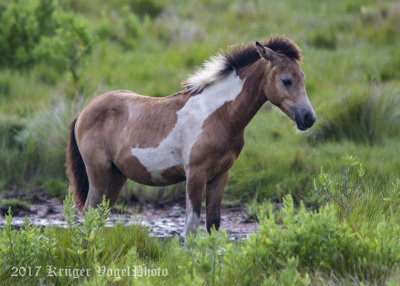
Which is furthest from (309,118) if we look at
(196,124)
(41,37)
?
(41,37)

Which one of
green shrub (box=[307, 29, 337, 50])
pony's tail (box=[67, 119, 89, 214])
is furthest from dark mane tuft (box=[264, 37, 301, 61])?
green shrub (box=[307, 29, 337, 50])

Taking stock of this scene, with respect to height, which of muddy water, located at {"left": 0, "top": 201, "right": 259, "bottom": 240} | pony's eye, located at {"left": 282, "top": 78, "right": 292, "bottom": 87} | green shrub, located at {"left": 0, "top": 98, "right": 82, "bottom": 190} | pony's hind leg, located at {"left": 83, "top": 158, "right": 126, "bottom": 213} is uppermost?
pony's eye, located at {"left": 282, "top": 78, "right": 292, "bottom": 87}

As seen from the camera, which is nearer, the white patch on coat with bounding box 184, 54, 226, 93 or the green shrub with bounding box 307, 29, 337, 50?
the white patch on coat with bounding box 184, 54, 226, 93

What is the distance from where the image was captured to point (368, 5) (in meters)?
15.4

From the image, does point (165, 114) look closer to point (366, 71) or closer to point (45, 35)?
point (366, 71)

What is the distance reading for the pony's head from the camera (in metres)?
5.16

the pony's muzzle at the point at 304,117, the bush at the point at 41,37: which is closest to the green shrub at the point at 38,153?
the bush at the point at 41,37

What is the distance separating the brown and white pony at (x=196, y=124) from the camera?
17.3ft

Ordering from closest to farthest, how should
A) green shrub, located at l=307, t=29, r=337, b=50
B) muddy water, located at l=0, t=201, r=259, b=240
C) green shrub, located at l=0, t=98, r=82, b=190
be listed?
1. muddy water, located at l=0, t=201, r=259, b=240
2. green shrub, located at l=0, t=98, r=82, b=190
3. green shrub, located at l=307, t=29, r=337, b=50

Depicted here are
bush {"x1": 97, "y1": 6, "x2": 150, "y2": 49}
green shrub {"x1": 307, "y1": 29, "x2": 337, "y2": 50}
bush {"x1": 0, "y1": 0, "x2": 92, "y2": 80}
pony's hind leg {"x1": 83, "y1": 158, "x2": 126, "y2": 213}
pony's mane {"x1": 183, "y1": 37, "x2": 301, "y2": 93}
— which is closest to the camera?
pony's mane {"x1": 183, "y1": 37, "x2": 301, "y2": 93}

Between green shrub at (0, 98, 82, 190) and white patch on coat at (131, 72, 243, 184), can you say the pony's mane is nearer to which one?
white patch on coat at (131, 72, 243, 184)

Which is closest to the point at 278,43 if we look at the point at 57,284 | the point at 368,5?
the point at 57,284

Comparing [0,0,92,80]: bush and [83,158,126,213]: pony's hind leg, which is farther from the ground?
[0,0,92,80]: bush

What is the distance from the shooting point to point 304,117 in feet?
16.9
